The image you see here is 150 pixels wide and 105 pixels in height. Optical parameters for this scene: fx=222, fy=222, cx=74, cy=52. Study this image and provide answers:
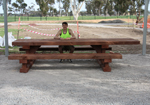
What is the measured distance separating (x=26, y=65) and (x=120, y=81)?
224cm

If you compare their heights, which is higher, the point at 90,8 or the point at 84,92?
the point at 90,8

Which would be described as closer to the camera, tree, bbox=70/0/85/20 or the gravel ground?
the gravel ground

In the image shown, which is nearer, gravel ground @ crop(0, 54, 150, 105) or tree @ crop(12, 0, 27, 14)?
gravel ground @ crop(0, 54, 150, 105)

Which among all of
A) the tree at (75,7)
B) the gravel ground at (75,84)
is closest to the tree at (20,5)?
the tree at (75,7)

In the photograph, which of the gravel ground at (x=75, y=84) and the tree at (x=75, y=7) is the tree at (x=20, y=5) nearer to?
the tree at (x=75, y=7)

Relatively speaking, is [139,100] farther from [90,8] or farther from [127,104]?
[90,8]

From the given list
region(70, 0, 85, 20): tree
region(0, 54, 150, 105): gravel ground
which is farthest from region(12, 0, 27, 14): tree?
region(0, 54, 150, 105): gravel ground

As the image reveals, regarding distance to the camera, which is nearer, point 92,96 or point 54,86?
point 92,96

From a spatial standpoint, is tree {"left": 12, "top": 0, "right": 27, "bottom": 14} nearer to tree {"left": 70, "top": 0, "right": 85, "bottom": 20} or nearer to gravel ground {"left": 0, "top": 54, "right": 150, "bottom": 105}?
tree {"left": 70, "top": 0, "right": 85, "bottom": 20}

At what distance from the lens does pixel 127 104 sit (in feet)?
10.9

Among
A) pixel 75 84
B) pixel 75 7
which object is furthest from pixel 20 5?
pixel 75 84

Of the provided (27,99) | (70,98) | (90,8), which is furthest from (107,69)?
(90,8)

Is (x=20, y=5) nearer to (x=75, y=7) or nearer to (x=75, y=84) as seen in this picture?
(x=75, y=7)

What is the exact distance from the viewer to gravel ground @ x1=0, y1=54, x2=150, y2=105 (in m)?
3.47
